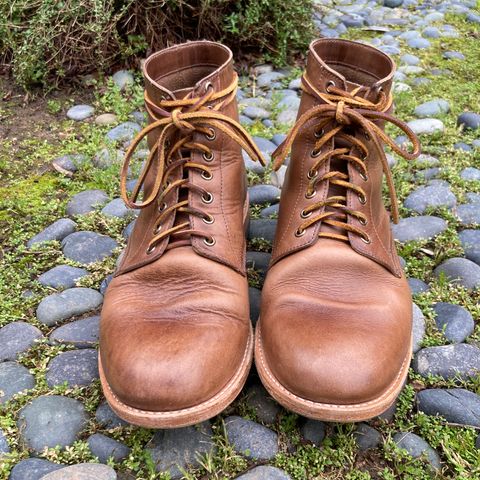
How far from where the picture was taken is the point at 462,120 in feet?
11.4

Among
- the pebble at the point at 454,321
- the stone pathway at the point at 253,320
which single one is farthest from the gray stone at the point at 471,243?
the pebble at the point at 454,321

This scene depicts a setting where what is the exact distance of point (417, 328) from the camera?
2096 millimetres

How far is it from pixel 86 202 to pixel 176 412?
1.52 meters

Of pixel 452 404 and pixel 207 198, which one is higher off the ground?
pixel 207 198

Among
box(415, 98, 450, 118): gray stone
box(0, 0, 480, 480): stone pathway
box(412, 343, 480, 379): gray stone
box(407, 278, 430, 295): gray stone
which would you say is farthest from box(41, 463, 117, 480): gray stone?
box(415, 98, 450, 118): gray stone

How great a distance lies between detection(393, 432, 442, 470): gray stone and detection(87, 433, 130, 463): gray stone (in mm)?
829

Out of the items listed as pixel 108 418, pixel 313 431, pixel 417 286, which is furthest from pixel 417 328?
pixel 108 418

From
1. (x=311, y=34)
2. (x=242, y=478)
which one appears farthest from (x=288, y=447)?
(x=311, y=34)

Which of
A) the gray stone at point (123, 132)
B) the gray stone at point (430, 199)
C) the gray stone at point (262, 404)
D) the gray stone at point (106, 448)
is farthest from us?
the gray stone at point (123, 132)

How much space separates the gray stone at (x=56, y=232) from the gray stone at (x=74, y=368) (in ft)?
2.46

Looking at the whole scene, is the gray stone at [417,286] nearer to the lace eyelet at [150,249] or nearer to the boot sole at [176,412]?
the boot sole at [176,412]

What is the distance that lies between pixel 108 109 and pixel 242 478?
2.66 m

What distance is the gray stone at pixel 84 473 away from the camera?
1.57 metres

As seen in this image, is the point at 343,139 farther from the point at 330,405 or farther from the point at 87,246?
the point at 87,246
